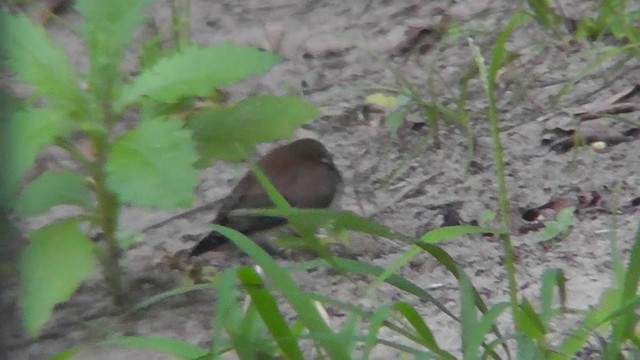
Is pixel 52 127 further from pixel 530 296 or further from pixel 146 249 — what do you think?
pixel 530 296

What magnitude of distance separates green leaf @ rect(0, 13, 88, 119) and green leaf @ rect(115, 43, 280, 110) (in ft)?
0.35

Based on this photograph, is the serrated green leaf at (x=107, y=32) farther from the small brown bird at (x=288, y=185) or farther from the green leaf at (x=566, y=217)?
the green leaf at (x=566, y=217)

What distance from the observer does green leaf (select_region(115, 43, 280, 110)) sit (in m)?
2.53

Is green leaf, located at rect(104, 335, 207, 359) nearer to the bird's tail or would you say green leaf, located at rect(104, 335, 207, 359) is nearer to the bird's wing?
the bird's tail

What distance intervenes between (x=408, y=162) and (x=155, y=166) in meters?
1.40

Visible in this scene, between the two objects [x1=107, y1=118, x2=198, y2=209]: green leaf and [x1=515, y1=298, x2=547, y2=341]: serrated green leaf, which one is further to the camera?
[x1=107, y1=118, x2=198, y2=209]: green leaf

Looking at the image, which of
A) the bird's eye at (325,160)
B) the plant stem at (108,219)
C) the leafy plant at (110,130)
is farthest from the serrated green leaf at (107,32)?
the bird's eye at (325,160)

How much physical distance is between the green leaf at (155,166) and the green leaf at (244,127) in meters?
0.27

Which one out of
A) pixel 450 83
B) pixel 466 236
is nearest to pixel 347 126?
pixel 450 83

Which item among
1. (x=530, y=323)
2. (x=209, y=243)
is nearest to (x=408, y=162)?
(x=209, y=243)

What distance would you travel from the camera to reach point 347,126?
3.99m

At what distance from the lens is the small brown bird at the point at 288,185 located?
3.29m

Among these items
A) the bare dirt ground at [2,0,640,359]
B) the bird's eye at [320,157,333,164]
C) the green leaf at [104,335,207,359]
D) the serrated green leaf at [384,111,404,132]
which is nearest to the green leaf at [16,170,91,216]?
the bare dirt ground at [2,0,640,359]

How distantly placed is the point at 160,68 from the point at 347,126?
1.48 m
